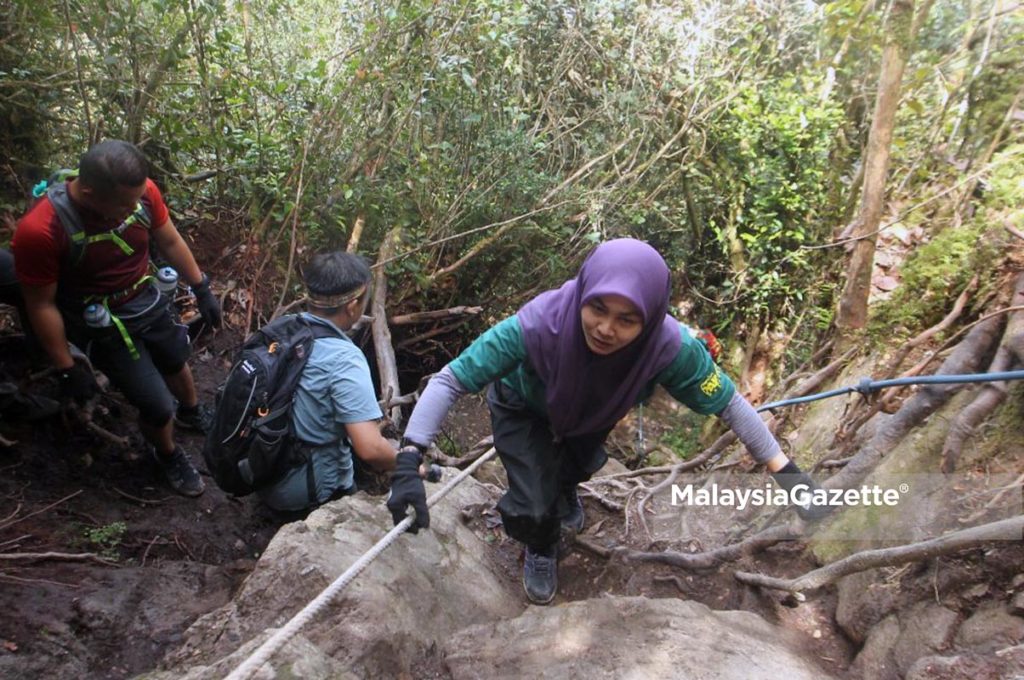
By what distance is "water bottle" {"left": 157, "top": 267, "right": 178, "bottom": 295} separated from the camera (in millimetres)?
3537

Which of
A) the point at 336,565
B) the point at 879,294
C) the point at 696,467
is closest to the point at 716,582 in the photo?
the point at 696,467

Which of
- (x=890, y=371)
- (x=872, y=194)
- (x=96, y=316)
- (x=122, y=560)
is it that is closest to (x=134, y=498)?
(x=122, y=560)

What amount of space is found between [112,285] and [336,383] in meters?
1.32

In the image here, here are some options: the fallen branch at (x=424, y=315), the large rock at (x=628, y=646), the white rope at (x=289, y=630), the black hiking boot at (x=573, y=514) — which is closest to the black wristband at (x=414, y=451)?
the white rope at (x=289, y=630)

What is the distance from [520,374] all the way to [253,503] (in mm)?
2196

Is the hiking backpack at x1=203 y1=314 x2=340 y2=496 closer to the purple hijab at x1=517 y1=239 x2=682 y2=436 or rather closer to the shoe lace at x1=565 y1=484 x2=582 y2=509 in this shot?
the purple hijab at x1=517 y1=239 x2=682 y2=436

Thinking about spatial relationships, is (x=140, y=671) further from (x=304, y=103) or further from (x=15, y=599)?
(x=304, y=103)

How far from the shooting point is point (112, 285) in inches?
123

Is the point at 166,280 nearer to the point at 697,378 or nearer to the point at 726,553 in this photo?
the point at 697,378

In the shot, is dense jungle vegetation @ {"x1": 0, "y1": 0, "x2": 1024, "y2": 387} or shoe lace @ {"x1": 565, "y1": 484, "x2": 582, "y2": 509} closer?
shoe lace @ {"x1": 565, "y1": 484, "x2": 582, "y2": 509}

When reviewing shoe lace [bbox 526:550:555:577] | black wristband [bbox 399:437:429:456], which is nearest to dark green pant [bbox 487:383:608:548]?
shoe lace [bbox 526:550:555:577]

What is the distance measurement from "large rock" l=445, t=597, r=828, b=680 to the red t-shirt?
7.68 ft

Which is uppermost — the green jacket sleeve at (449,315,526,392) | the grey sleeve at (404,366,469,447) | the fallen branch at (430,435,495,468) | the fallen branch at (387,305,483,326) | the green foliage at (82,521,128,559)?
the green jacket sleeve at (449,315,526,392)

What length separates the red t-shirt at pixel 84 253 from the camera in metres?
2.77
